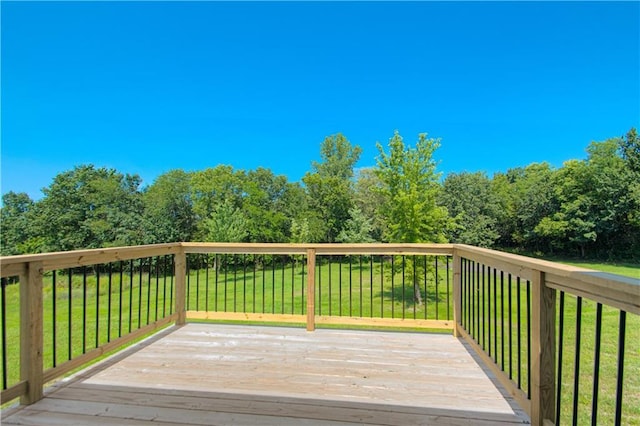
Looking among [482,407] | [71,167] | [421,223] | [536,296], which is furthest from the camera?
[71,167]

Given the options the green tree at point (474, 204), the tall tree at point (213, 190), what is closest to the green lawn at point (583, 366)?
the green tree at point (474, 204)

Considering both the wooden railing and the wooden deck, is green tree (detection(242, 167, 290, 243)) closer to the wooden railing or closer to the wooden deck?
the wooden railing

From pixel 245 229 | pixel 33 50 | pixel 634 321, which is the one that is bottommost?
pixel 634 321

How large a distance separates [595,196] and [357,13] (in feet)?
74.3

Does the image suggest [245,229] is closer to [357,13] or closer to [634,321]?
[357,13]

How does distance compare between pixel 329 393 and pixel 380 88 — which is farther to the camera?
pixel 380 88

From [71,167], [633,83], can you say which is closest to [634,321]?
[633,83]

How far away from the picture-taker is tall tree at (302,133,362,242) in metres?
23.6

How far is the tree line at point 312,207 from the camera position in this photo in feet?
72.0

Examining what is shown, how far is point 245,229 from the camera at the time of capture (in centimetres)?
2141

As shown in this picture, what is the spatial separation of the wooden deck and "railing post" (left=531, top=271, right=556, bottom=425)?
0.22 meters

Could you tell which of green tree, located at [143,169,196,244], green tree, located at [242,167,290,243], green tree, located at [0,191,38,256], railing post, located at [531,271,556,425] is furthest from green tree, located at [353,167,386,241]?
green tree, located at [0,191,38,256]

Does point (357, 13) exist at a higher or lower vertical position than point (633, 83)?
lower

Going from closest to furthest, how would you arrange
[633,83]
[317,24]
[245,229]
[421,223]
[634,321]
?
[634,321] < [421,223] < [317,24] < [633,83] < [245,229]
